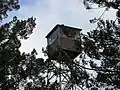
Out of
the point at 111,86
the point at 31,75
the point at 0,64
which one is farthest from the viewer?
the point at 31,75

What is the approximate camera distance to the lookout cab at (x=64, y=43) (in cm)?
1262

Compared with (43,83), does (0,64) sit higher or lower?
higher

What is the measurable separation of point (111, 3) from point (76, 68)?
2.59 metres

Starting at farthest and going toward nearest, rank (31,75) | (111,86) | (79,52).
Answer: (31,75)
(79,52)
(111,86)

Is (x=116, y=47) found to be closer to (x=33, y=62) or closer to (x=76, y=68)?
(x=76, y=68)

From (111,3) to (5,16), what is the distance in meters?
5.82

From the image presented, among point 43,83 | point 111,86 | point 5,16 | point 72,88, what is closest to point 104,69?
point 111,86

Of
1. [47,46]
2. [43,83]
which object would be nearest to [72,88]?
[47,46]

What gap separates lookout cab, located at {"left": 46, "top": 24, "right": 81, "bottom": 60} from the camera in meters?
12.6

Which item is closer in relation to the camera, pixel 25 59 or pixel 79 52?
pixel 79 52

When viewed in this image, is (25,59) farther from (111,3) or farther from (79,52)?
(111,3)

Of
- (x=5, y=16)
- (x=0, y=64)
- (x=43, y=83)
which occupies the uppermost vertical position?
(x=5, y=16)

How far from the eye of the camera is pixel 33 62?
55.1 feet

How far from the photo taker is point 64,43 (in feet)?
41.5
